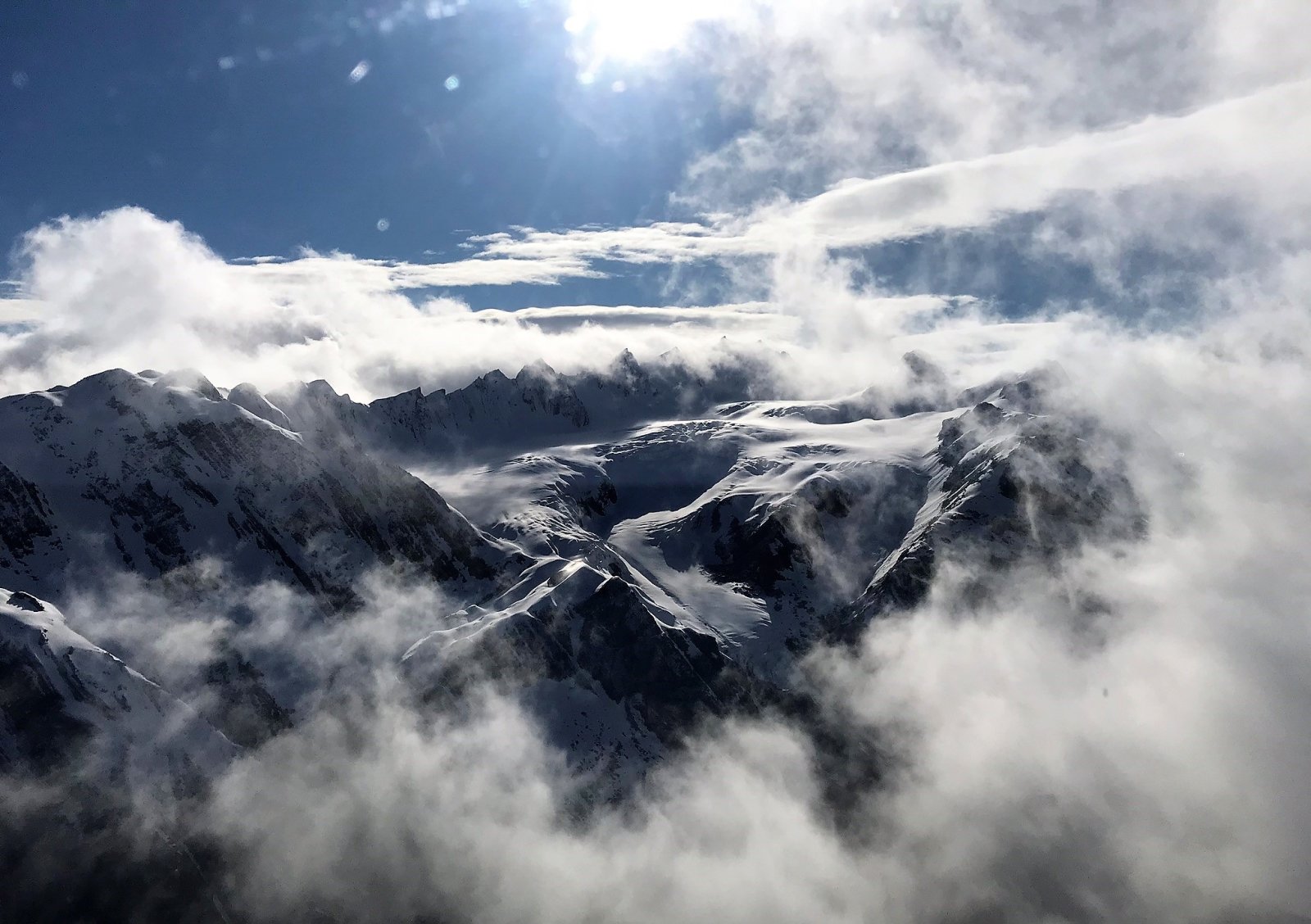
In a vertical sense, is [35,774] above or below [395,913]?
above

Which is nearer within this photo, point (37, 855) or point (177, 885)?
point (37, 855)

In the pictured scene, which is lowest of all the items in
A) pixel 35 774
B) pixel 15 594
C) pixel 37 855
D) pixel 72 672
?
pixel 37 855

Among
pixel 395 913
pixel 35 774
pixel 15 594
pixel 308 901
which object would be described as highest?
pixel 15 594

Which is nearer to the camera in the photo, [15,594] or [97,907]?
[97,907]

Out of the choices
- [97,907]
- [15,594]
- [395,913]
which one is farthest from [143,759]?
[395,913]

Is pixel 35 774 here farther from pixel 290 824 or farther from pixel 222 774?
pixel 290 824

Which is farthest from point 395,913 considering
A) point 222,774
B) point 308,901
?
point 222,774

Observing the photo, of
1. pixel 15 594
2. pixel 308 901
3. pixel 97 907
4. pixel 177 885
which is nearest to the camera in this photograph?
pixel 97 907

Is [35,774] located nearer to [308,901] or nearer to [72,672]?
[72,672]

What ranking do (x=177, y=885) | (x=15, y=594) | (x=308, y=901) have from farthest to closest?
(x=308, y=901), (x=15, y=594), (x=177, y=885)
